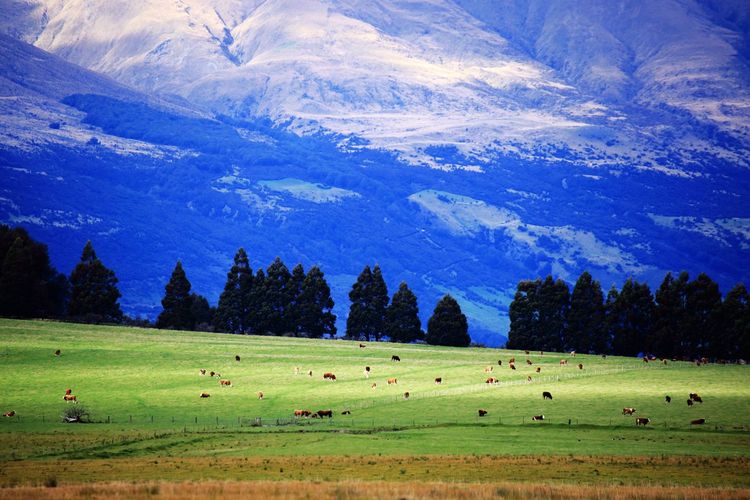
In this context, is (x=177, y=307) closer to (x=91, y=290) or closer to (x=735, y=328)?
(x=91, y=290)

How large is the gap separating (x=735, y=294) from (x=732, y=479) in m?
76.3

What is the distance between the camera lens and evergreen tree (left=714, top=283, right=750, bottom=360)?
119 meters

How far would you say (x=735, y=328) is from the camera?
119438 mm

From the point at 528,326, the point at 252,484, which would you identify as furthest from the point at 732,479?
the point at 528,326

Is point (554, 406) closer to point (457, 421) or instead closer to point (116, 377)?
point (457, 421)

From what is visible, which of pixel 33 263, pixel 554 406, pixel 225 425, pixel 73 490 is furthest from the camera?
pixel 33 263

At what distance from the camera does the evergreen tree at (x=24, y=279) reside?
128 meters

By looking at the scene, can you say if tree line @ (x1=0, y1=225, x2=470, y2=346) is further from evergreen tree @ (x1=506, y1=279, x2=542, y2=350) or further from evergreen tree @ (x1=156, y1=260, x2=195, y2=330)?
evergreen tree @ (x1=506, y1=279, x2=542, y2=350)

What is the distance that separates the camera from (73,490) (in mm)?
44594

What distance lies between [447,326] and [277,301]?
24157mm

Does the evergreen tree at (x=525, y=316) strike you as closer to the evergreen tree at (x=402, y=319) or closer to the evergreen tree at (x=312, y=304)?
the evergreen tree at (x=402, y=319)

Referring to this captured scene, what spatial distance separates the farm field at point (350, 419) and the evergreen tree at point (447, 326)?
19.7 metres

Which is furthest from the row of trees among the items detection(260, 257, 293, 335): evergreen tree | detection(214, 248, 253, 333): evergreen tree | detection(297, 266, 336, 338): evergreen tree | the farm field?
detection(214, 248, 253, 333): evergreen tree

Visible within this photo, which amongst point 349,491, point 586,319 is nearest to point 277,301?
point 586,319
